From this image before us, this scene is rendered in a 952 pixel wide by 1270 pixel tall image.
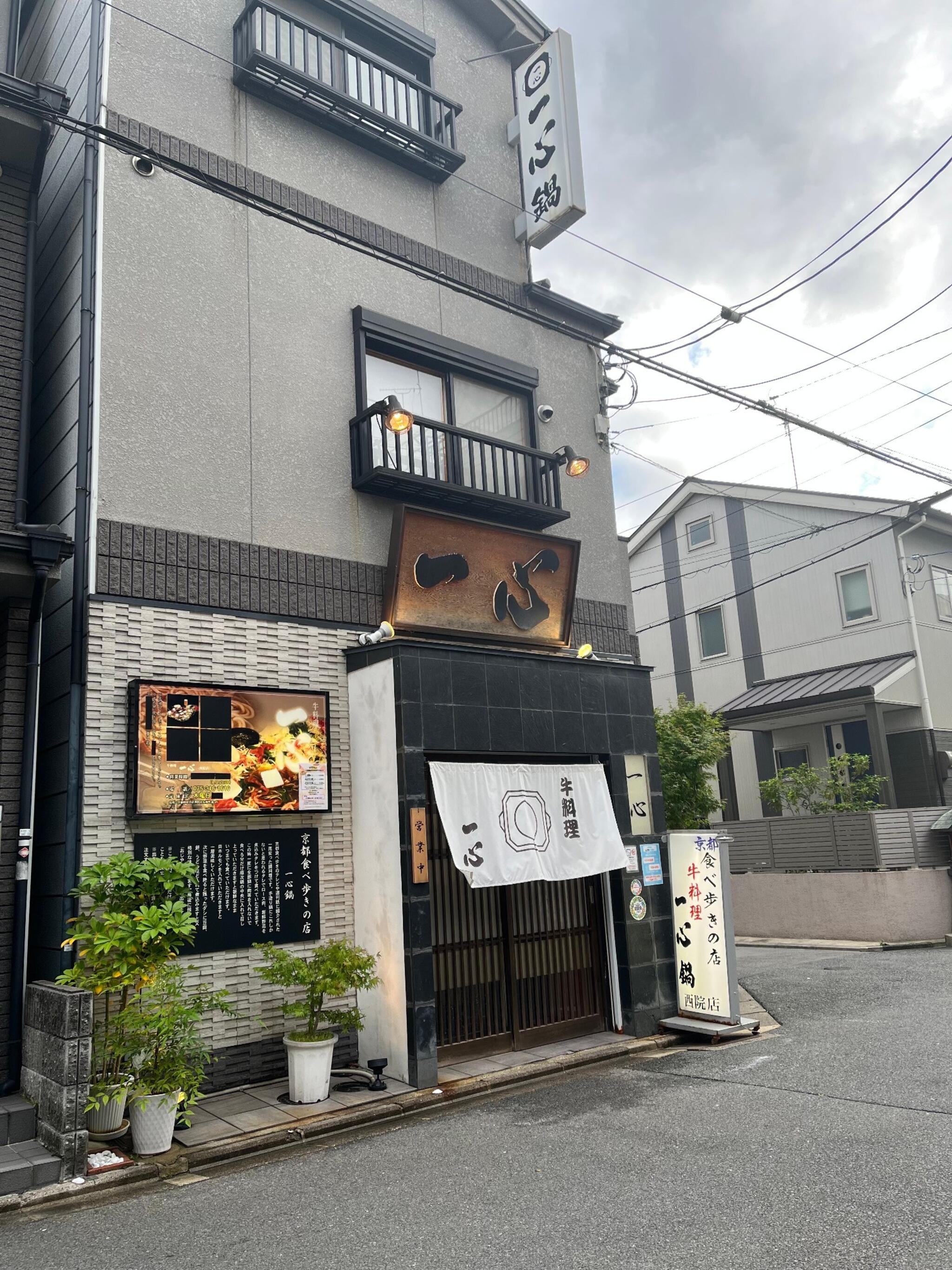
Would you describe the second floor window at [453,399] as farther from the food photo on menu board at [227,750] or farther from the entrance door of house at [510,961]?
the entrance door of house at [510,961]

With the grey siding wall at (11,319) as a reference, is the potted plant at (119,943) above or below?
below

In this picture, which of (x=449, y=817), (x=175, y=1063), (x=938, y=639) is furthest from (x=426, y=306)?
(x=938, y=639)

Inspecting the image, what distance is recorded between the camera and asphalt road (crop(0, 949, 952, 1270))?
5.04 meters

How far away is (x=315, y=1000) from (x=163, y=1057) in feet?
4.83

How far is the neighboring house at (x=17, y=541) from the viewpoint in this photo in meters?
7.75

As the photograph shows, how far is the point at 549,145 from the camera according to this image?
42.7 ft

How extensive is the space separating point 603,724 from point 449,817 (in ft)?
8.81

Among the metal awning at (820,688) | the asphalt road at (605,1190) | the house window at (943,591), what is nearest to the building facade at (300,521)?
the asphalt road at (605,1190)

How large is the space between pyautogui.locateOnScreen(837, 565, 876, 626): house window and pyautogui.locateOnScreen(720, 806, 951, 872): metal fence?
584 cm

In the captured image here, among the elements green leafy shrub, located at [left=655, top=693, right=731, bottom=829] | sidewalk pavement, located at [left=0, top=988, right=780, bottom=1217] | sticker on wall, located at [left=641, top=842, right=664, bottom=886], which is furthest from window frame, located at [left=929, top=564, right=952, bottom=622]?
sidewalk pavement, located at [left=0, top=988, right=780, bottom=1217]

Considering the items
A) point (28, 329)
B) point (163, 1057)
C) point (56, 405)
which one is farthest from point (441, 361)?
point (163, 1057)

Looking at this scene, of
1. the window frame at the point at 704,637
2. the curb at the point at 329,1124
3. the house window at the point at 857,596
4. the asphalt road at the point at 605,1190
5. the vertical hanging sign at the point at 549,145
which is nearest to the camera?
the asphalt road at the point at 605,1190

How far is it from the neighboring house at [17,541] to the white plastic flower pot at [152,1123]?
100cm

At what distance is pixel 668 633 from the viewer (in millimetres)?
27625
